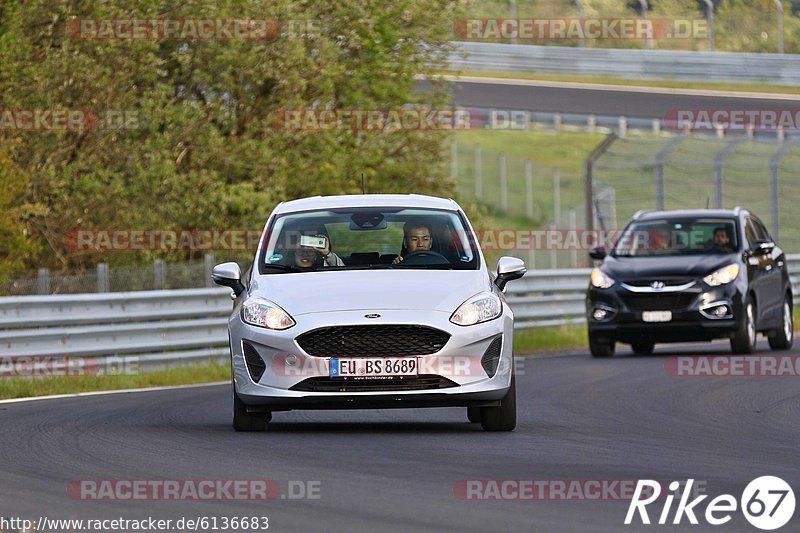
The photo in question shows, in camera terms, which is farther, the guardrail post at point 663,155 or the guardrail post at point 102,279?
the guardrail post at point 663,155

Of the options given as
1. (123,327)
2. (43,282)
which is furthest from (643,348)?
(43,282)

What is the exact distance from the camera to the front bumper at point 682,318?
2045 cm

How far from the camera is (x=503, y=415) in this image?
38.4ft

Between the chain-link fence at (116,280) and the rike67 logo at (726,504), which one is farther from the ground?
the rike67 logo at (726,504)

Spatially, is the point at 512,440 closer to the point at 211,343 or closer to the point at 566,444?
the point at 566,444

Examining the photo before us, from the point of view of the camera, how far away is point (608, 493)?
27.7 ft

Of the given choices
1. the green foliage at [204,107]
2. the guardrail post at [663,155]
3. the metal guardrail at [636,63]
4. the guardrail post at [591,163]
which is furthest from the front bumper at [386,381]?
the metal guardrail at [636,63]

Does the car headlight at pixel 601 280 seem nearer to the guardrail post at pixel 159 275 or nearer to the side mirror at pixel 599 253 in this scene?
the side mirror at pixel 599 253

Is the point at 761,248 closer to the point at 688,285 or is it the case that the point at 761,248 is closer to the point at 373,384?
the point at 688,285

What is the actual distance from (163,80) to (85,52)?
3136 mm

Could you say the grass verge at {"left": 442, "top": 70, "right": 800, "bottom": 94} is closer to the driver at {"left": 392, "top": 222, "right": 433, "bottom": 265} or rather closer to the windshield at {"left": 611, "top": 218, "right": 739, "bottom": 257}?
the windshield at {"left": 611, "top": 218, "right": 739, "bottom": 257}

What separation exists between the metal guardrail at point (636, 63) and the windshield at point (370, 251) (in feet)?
114

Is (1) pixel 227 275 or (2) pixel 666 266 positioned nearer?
(1) pixel 227 275

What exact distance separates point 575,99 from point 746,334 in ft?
108
